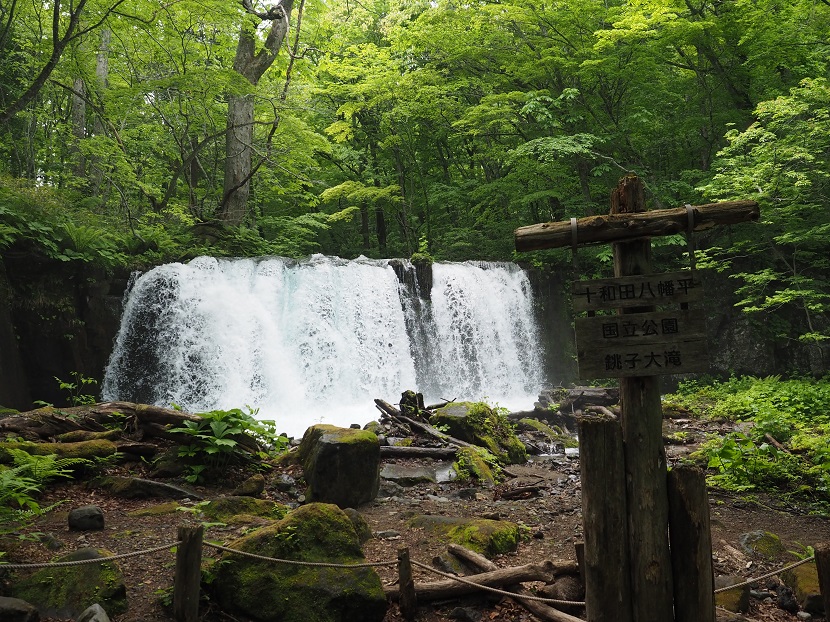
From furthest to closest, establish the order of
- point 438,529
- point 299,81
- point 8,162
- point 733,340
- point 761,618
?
point 299,81, point 733,340, point 8,162, point 438,529, point 761,618

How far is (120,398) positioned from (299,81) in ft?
38.5

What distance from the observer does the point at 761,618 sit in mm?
3816

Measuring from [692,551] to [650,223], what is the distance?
5.74 ft

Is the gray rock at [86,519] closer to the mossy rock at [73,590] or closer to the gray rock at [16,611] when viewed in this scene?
the mossy rock at [73,590]

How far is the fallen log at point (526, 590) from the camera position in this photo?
3488 millimetres

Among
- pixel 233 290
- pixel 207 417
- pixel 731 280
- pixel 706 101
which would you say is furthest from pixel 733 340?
pixel 207 417

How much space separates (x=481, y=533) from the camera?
475 centimetres

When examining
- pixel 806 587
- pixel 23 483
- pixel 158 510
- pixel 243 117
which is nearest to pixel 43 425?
pixel 158 510

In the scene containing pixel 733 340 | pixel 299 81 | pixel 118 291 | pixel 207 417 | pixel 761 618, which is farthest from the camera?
pixel 299 81

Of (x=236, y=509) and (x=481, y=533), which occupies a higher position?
(x=236, y=509)

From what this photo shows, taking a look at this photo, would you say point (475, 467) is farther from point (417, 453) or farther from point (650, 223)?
point (650, 223)

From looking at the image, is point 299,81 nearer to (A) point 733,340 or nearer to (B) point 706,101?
(B) point 706,101

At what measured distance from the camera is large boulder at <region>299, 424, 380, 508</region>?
6000 millimetres

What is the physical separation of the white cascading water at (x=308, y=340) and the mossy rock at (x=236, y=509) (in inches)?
224
